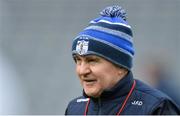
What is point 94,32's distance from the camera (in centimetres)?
270

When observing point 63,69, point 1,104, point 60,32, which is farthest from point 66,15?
point 1,104

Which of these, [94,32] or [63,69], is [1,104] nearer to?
[63,69]

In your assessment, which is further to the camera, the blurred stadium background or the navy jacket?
the blurred stadium background

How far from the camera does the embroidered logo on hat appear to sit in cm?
262

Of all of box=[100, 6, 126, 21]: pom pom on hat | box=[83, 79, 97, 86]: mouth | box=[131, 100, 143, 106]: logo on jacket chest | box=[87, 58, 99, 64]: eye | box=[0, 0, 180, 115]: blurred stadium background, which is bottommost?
box=[0, 0, 180, 115]: blurred stadium background

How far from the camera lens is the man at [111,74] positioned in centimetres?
259

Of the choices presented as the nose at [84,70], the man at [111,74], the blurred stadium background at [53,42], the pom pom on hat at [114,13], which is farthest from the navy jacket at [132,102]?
the blurred stadium background at [53,42]

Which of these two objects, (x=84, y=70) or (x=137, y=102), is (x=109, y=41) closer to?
(x=84, y=70)

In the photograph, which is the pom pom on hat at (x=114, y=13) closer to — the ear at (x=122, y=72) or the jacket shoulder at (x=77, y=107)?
the ear at (x=122, y=72)

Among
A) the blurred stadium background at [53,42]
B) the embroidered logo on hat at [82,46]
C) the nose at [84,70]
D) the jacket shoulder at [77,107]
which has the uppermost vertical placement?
the embroidered logo on hat at [82,46]

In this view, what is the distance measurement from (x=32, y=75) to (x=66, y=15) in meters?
0.96

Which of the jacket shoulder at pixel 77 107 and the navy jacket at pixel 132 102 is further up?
the navy jacket at pixel 132 102

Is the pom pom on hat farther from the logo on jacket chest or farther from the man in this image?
the logo on jacket chest

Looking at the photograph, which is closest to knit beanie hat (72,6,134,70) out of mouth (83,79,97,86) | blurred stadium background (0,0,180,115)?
mouth (83,79,97,86)
